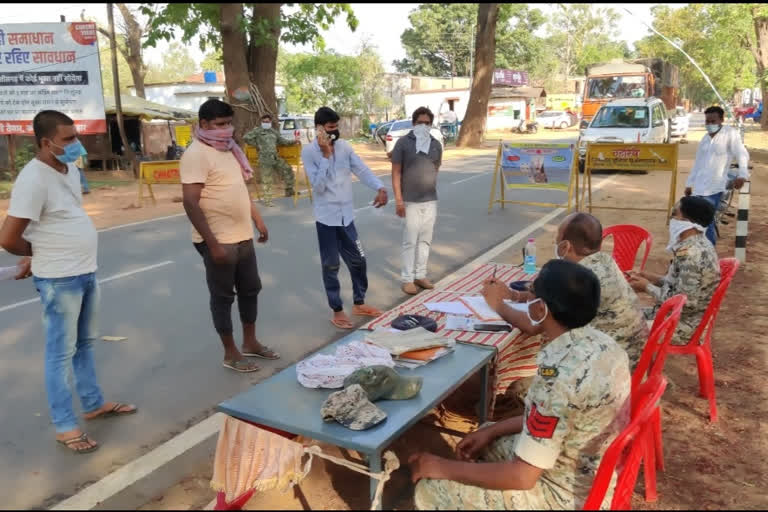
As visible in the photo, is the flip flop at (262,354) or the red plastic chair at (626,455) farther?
the flip flop at (262,354)

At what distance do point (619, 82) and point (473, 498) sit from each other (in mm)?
27651

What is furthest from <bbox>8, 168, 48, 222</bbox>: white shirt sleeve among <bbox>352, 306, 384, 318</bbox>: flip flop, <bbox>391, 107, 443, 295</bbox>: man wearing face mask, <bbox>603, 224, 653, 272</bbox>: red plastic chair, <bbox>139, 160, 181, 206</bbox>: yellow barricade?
<bbox>139, 160, 181, 206</bbox>: yellow barricade

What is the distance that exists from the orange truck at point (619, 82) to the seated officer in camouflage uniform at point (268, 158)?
16.2 m

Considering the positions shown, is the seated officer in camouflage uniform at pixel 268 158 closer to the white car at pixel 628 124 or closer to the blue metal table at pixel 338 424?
the white car at pixel 628 124

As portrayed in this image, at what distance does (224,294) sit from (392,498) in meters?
1.96

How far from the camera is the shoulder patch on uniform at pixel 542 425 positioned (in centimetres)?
207

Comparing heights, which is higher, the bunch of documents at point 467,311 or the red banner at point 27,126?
the red banner at point 27,126

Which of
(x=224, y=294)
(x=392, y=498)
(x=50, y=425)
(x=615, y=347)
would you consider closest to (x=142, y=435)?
(x=50, y=425)

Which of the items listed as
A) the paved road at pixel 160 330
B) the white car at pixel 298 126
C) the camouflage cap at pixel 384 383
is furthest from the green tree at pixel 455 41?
the camouflage cap at pixel 384 383

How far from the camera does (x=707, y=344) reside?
376 cm

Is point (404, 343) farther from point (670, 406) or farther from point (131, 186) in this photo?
point (131, 186)

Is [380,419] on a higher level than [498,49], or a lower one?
lower

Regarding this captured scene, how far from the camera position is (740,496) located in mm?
2914

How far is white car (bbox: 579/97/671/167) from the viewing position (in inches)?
645
